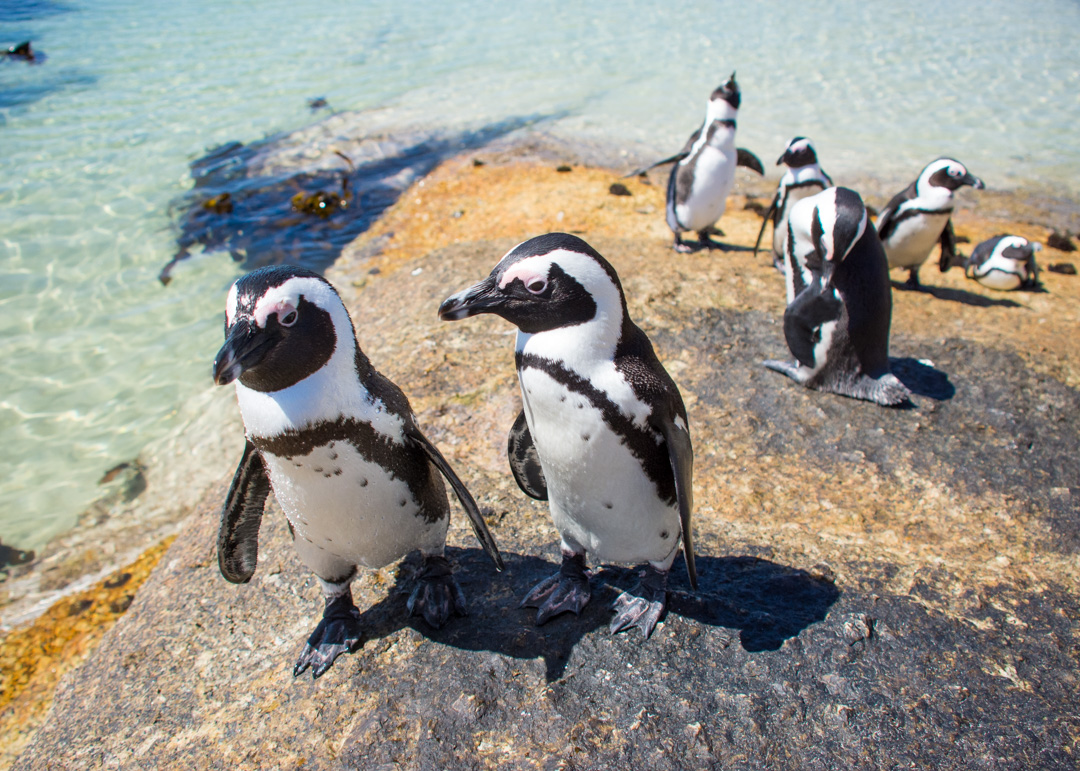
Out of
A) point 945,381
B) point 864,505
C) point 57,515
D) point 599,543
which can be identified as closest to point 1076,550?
point 864,505

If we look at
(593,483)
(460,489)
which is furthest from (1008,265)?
(460,489)

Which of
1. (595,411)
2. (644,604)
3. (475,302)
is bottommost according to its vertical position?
(644,604)

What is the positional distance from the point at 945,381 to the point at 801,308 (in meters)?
1.07

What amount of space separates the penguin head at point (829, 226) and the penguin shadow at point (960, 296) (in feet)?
7.24

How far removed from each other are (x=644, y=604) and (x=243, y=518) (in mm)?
1500

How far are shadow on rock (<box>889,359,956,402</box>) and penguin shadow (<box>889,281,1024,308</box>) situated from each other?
5.88 ft

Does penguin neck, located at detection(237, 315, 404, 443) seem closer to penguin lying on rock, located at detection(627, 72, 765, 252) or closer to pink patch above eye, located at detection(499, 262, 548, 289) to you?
pink patch above eye, located at detection(499, 262, 548, 289)

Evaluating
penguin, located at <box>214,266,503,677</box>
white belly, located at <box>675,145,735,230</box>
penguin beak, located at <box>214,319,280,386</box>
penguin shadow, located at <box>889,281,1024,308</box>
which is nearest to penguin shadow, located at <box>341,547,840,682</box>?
penguin, located at <box>214,266,503,677</box>

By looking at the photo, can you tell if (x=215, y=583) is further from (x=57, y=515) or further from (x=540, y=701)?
(x=57, y=515)

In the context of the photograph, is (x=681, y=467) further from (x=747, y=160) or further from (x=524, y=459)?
(x=747, y=160)

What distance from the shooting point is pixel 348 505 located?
2.34m

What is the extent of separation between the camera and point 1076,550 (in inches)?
125

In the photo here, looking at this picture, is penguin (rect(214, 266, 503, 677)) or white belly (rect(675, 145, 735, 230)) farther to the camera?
white belly (rect(675, 145, 735, 230))

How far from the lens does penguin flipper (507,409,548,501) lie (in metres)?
2.68
